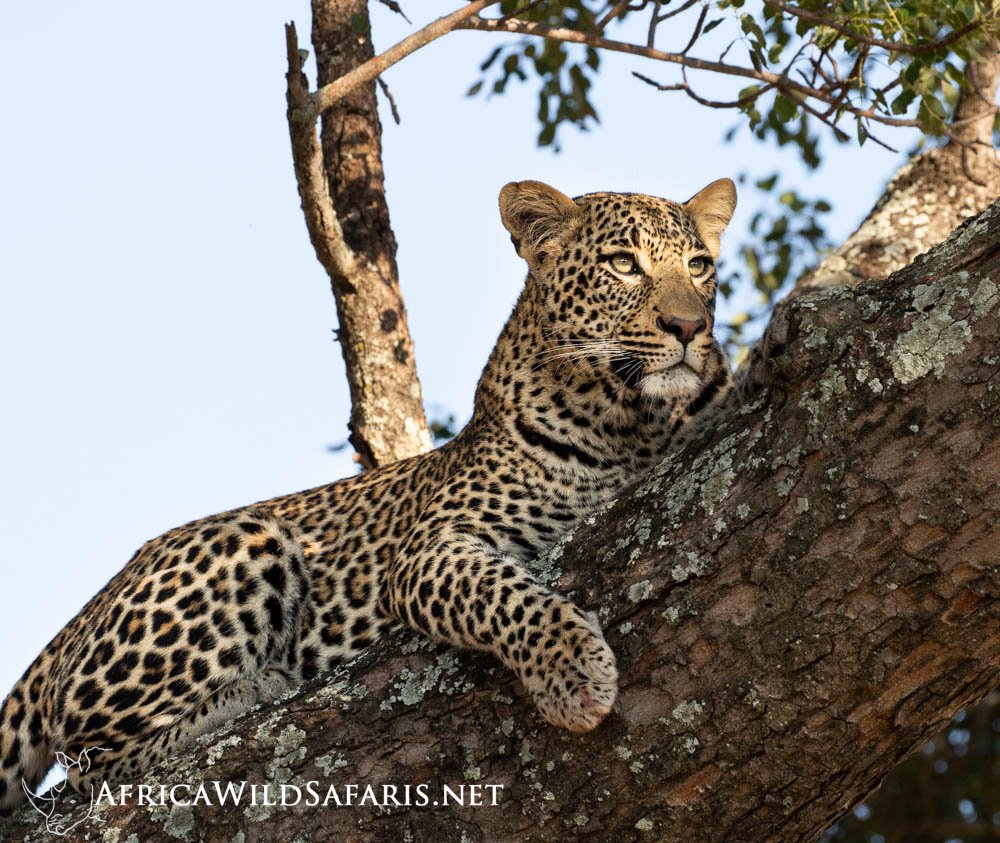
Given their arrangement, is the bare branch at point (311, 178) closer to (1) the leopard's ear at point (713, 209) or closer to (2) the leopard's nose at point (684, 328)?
(1) the leopard's ear at point (713, 209)

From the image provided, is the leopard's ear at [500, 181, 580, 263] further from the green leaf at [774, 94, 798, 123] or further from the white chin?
the green leaf at [774, 94, 798, 123]

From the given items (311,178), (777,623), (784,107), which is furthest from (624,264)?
(777,623)

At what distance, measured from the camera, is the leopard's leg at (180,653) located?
615 centimetres

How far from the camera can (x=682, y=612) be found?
423 cm

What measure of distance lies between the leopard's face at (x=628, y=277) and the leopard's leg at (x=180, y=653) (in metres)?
1.83

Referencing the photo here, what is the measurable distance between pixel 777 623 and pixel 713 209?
3.64 meters

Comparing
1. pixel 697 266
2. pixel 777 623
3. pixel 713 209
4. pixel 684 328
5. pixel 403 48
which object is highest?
pixel 403 48

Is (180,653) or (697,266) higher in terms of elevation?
(697,266)

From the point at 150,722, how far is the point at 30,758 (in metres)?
0.85

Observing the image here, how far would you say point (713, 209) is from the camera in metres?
7.21

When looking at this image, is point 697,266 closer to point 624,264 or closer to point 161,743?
point 624,264

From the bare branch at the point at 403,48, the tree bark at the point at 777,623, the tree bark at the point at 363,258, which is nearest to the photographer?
the tree bark at the point at 777,623

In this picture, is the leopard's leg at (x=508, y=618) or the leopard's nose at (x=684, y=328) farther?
the leopard's nose at (x=684, y=328)

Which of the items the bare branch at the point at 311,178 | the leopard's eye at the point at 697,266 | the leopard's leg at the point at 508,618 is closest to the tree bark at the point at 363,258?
the bare branch at the point at 311,178
